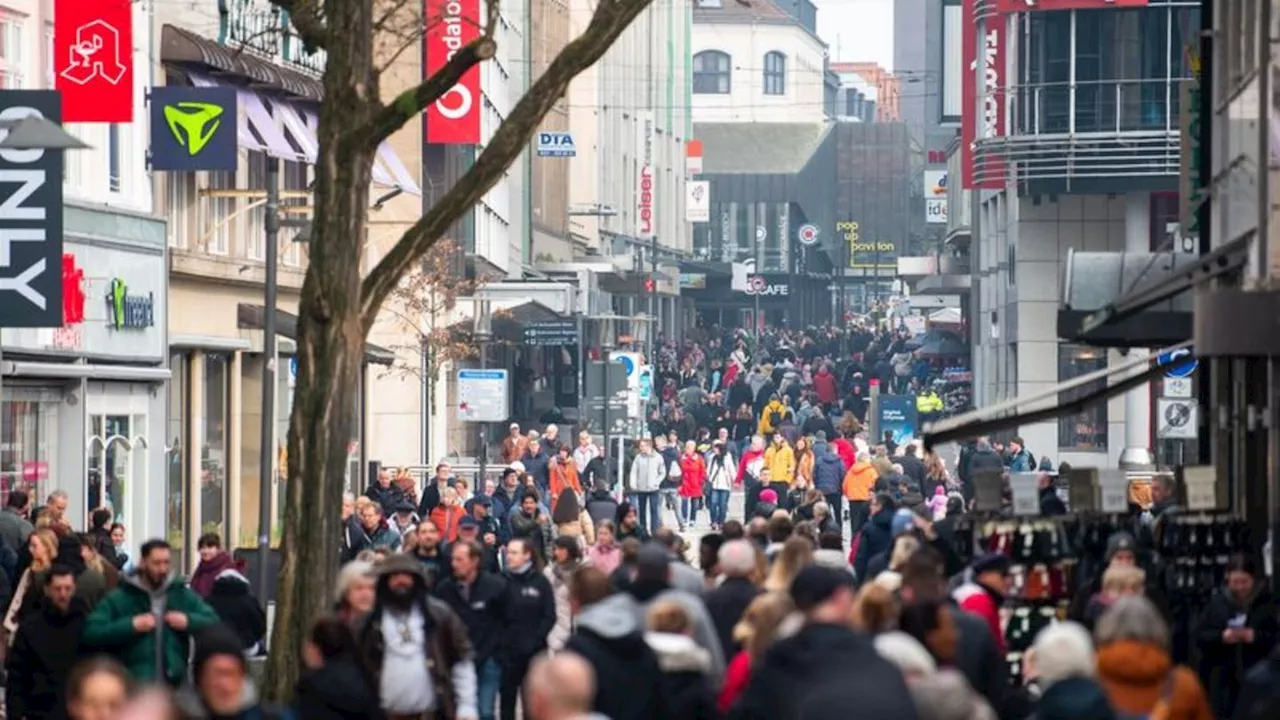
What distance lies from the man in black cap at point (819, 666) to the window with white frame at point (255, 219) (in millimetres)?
30818

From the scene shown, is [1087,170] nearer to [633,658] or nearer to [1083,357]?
[1083,357]

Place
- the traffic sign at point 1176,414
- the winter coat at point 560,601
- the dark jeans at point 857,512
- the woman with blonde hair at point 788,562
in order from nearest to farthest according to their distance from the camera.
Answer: the woman with blonde hair at point 788,562
the winter coat at point 560,601
the traffic sign at point 1176,414
the dark jeans at point 857,512

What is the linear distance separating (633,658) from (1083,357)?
49943 mm

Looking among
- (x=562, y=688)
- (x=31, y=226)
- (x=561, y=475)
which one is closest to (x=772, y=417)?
(x=561, y=475)

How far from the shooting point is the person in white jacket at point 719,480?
50188 mm

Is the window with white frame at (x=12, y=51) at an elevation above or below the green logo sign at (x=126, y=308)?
above

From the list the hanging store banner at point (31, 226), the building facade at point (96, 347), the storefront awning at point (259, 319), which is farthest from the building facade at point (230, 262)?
the hanging store banner at point (31, 226)

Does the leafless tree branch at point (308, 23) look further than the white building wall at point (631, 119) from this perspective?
No

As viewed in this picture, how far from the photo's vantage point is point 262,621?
20672mm

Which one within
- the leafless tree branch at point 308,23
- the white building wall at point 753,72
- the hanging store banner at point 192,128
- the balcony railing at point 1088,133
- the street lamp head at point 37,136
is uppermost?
the white building wall at point 753,72

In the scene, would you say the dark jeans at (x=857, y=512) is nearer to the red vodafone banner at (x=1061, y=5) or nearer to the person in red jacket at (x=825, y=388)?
the red vodafone banner at (x=1061, y=5)

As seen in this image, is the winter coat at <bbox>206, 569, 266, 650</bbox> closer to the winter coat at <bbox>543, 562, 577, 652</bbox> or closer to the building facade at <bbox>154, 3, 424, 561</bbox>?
the winter coat at <bbox>543, 562, 577, 652</bbox>

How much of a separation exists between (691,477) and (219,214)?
1058 cm

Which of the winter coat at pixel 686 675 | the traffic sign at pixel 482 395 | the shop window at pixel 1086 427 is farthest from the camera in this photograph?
the shop window at pixel 1086 427
